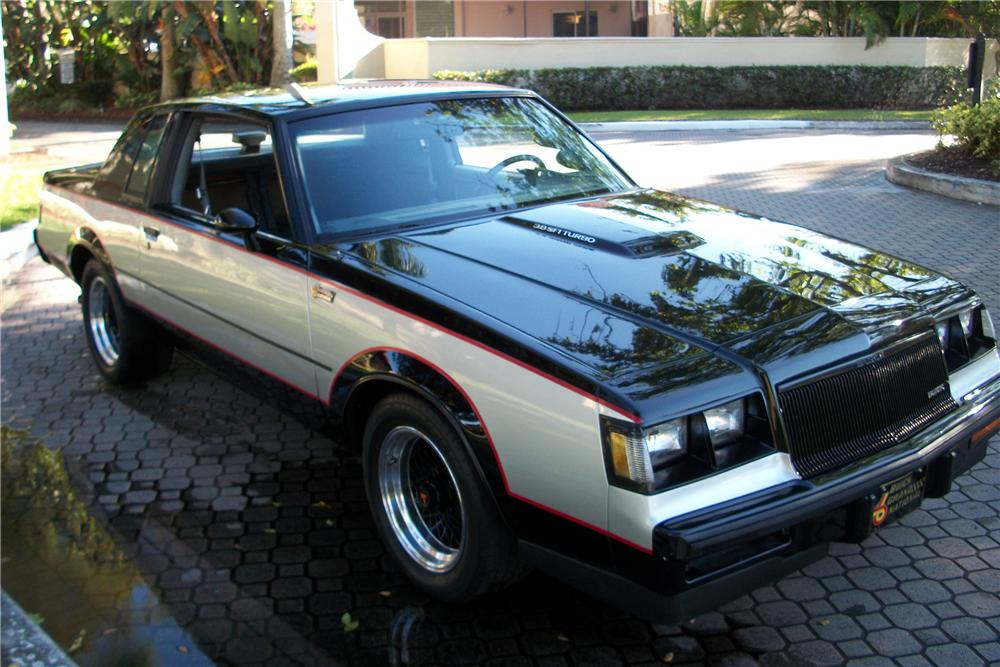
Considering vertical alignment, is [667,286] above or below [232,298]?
above

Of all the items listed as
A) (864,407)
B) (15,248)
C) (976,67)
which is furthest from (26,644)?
(976,67)

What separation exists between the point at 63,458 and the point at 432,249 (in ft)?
8.21

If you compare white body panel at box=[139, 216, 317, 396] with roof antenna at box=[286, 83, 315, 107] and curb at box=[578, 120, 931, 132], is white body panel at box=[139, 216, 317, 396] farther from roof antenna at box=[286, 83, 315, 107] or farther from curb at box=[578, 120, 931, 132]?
curb at box=[578, 120, 931, 132]

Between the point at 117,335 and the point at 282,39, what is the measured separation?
1724 cm

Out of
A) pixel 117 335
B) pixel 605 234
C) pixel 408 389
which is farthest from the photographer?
pixel 117 335

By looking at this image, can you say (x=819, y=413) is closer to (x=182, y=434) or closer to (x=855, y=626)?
(x=855, y=626)

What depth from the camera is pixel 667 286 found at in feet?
11.8

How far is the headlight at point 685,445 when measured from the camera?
284 cm

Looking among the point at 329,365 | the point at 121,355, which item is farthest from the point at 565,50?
the point at 329,365

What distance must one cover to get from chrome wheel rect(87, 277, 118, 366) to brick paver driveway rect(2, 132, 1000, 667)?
0.25m

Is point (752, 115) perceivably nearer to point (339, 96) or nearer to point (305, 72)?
point (305, 72)

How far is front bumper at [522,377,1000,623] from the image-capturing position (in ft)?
9.25

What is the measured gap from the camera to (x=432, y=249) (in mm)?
3973

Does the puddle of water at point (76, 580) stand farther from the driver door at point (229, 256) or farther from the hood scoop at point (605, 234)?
the hood scoop at point (605, 234)
